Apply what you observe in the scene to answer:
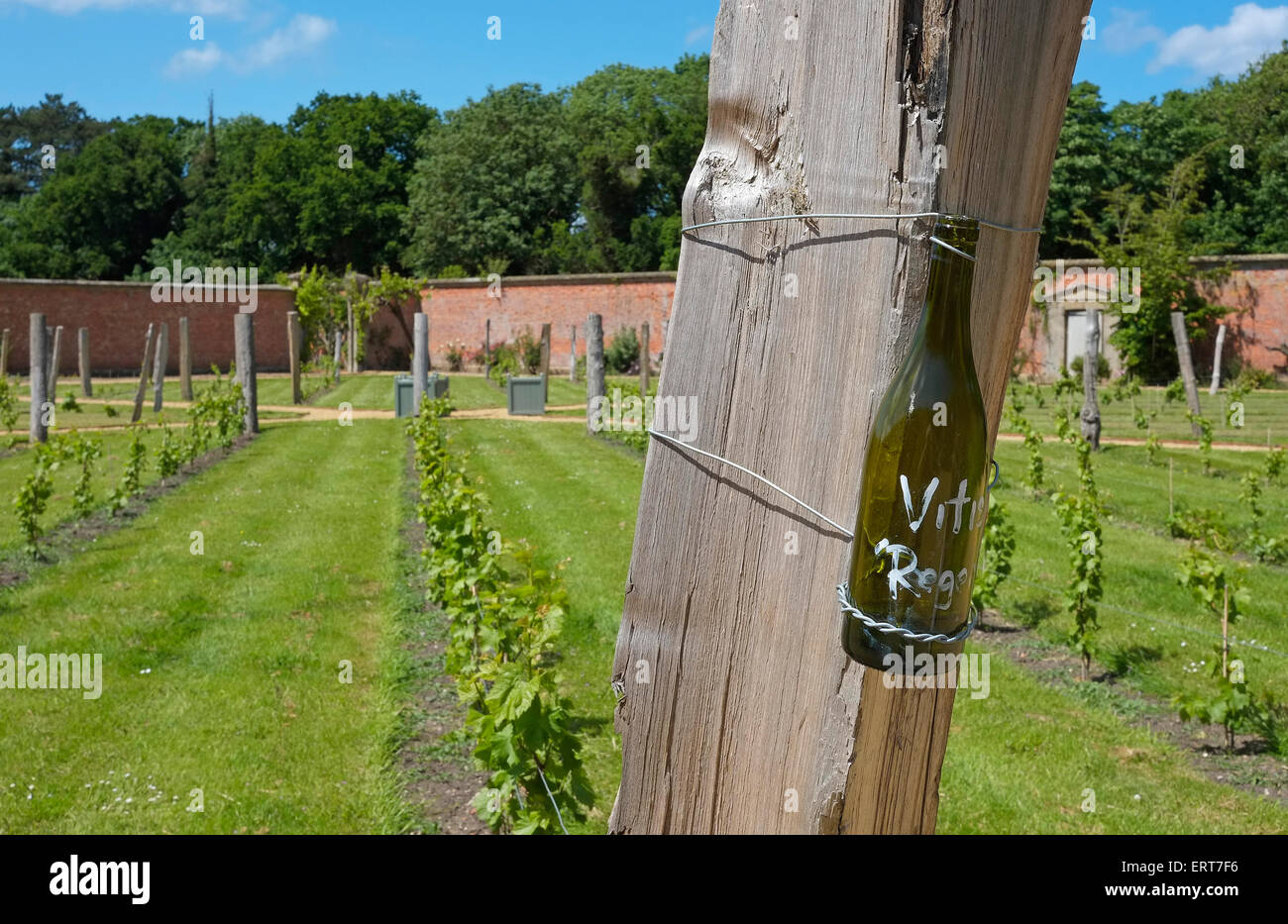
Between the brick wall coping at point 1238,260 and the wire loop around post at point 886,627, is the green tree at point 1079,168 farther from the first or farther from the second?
the wire loop around post at point 886,627

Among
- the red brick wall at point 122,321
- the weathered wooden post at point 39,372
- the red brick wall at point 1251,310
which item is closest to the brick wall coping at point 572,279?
the red brick wall at point 122,321

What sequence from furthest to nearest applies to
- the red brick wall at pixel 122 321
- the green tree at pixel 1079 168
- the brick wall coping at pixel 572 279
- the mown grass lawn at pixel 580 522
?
1. the green tree at pixel 1079 168
2. the brick wall coping at pixel 572 279
3. the red brick wall at pixel 122 321
4. the mown grass lawn at pixel 580 522

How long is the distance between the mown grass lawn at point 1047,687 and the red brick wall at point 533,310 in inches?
977

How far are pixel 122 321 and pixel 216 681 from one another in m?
33.8

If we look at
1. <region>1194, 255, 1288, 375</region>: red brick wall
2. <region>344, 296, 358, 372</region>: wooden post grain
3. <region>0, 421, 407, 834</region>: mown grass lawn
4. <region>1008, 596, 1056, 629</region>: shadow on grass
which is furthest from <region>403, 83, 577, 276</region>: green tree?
<region>1008, 596, 1056, 629</region>: shadow on grass

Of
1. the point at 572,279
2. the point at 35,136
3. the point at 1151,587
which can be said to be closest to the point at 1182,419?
the point at 1151,587

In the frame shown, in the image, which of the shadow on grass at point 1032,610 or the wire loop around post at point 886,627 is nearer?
the wire loop around post at point 886,627

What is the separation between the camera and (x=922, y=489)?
3.99ft

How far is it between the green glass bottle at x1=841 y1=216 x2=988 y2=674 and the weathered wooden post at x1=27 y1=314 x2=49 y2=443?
15213 millimetres

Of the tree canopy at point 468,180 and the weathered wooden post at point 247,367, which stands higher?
the tree canopy at point 468,180

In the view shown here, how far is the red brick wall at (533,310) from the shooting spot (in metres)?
36.5

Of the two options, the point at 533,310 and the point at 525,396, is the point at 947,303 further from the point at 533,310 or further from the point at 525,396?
the point at 533,310

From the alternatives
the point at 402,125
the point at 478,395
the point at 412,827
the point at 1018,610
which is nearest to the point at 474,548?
the point at 412,827

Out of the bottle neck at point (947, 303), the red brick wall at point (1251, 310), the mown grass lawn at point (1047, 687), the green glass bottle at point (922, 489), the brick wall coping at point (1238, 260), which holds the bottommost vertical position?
the mown grass lawn at point (1047, 687)
